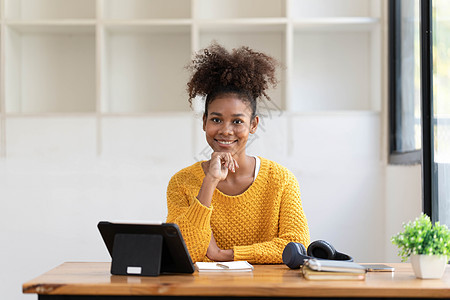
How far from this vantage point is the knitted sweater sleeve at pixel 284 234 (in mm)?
2137

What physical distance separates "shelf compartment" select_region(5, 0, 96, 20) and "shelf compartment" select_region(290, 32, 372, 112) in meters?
1.33

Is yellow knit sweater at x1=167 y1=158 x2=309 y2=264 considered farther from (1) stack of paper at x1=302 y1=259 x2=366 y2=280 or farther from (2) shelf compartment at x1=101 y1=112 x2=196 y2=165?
(2) shelf compartment at x1=101 y1=112 x2=196 y2=165

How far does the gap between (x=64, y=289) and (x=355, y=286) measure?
0.74m

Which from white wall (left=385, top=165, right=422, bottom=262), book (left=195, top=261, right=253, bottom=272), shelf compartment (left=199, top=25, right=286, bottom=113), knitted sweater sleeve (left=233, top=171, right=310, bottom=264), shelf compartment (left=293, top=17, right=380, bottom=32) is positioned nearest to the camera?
book (left=195, top=261, right=253, bottom=272)

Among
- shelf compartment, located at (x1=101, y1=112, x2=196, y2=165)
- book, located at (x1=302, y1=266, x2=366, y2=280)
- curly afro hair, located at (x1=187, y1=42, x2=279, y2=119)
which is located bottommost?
book, located at (x1=302, y1=266, x2=366, y2=280)

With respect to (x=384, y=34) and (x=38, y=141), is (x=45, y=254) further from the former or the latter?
(x=384, y=34)

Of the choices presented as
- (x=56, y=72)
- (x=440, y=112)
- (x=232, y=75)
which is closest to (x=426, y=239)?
(x=232, y=75)

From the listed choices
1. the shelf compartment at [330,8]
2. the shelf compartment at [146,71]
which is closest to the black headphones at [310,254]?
the shelf compartment at [146,71]

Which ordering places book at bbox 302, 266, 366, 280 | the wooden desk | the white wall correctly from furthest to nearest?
1. the white wall
2. book at bbox 302, 266, 366, 280
3. the wooden desk

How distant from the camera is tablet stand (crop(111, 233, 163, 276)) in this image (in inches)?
→ 69.4

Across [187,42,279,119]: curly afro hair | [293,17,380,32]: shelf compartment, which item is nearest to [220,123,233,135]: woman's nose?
[187,42,279,119]: curly afro hair

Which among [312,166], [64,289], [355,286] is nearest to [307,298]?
[355,286]

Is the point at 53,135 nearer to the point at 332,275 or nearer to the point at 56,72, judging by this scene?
the point at 56,72

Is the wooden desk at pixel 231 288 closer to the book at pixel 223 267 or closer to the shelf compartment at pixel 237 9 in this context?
the book at pixel 223 267
